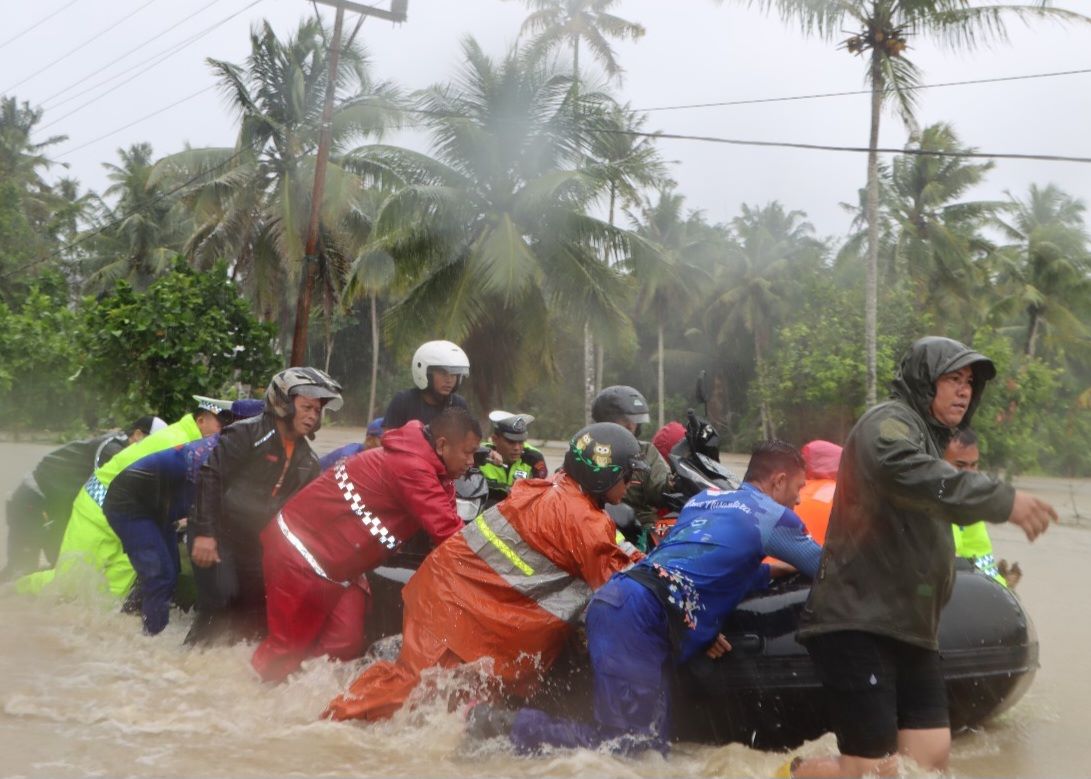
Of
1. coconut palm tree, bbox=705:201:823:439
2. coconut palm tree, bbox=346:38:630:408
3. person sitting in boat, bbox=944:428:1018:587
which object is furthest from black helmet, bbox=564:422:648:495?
coconut palm tree, bbox=705:201:823:439

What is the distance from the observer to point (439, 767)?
4.46 meters

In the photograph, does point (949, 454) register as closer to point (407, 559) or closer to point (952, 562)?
point (952, 562)

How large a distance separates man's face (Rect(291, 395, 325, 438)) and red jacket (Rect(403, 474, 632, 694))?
5.12 ft

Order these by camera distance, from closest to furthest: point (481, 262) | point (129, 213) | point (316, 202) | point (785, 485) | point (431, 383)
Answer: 1. point (785, 485)
2. point (431, 383)
3. point (316, 202)
4. point (481, 262)
5. point (129, 213)

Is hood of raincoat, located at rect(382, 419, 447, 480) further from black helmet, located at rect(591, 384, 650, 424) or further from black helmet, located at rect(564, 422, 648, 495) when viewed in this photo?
black helmet, located at rect(591, 384, 650, 424)

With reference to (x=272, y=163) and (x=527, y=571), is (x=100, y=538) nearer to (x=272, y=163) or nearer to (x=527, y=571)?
(x=527, y=571)

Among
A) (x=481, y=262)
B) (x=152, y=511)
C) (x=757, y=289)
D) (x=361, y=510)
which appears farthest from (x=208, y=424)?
(x=757, y=289)

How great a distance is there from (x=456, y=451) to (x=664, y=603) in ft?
4.69

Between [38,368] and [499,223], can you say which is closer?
[499,223]

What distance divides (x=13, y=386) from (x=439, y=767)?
2725cm

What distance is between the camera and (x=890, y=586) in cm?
341

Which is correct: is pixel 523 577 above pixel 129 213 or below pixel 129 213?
below

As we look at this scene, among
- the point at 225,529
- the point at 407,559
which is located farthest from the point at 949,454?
the point at 225,529

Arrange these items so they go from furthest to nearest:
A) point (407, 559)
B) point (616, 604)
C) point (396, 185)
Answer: point (396, 185), point (407, 559), point (616, 604)
